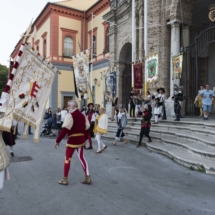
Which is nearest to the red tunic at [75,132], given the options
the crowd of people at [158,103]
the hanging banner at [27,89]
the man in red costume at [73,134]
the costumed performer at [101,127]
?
the man in red costume at [73,134]

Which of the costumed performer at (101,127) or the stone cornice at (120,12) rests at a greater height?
the stone cornice at (120,12)

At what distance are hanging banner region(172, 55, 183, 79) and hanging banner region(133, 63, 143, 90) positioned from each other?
6.98ft

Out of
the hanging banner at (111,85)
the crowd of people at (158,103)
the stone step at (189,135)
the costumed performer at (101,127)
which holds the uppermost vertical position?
the hanging banner at (111,85)

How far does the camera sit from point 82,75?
13102 mm

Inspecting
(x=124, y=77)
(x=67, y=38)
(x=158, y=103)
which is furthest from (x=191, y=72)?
(x=67, y=38)

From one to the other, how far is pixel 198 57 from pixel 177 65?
5.39ft

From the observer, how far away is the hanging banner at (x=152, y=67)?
13.3 meters

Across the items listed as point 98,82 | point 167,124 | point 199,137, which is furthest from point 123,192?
point 98,82

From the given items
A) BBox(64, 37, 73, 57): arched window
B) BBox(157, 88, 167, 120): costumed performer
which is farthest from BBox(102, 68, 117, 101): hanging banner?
BBox(64, 37, 73, 57): arched window

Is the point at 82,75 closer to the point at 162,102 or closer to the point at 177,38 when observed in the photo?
the point at 162,102

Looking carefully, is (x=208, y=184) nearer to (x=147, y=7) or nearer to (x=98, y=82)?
(x=147, y=7)

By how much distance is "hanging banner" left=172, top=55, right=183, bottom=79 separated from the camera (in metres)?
12.3

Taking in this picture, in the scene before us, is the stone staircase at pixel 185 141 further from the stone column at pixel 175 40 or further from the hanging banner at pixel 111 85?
the stone column at pixel 175 40

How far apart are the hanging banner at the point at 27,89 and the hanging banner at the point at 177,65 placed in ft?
30.9
